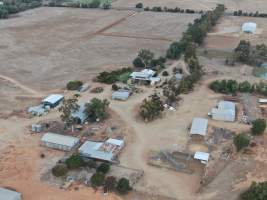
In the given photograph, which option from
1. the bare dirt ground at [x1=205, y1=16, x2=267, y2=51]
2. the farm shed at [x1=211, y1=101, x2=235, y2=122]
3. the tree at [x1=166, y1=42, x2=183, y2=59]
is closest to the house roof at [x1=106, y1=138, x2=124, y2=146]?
the farm shed at [x1=211, y1=101, x2=235, y2=122]

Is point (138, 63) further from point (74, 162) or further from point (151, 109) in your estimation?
point (74, 162)

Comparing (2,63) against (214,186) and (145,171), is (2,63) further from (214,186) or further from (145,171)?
(214,186)

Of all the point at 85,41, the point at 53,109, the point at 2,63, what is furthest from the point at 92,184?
the point at 85,41

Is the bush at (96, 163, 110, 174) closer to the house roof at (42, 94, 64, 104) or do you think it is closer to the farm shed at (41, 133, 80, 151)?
the farm shed at (41, 133, 80, 151)

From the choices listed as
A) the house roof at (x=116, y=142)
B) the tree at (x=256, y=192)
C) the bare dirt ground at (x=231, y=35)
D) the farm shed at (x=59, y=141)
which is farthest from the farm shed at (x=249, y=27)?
the tree at (x=256, y=192)

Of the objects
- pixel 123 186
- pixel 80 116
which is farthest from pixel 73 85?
pixel 123 186
